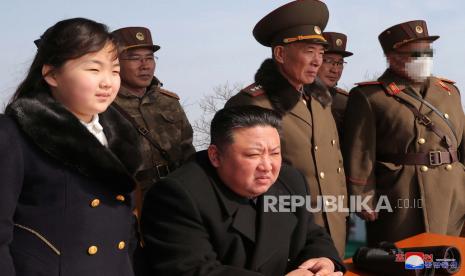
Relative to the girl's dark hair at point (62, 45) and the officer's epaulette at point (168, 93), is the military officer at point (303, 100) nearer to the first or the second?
the officer's epaulette at point (168, 93)

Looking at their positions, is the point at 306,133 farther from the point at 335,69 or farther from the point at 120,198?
the point at 335,69

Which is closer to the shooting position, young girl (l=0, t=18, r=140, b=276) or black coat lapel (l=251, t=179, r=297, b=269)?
young girl (l=0, t=18, r=140, b=276)

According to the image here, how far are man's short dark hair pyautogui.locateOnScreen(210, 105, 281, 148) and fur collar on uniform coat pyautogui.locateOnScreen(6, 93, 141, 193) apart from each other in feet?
1.49

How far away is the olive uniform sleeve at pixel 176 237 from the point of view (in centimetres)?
220

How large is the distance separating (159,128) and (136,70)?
52 centimetres

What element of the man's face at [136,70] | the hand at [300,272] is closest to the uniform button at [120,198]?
the hand at [300,272]

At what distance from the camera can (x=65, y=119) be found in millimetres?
1954

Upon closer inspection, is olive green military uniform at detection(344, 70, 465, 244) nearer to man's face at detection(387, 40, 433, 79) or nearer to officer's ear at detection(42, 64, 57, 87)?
man's face at detection(387, 40, 433, 79)

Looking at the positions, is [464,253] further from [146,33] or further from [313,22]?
Result: [146,33]

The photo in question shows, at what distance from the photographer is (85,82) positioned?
1.96 meters

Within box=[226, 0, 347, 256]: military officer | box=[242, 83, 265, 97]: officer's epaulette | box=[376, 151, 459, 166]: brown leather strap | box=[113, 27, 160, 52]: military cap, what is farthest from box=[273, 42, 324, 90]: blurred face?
Answer: box=[113, 27, 160, 52]: military cap

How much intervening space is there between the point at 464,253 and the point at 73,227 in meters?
1.85

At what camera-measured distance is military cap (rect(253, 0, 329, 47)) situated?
398 centimetres

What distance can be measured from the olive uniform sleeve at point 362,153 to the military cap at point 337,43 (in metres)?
1.74
